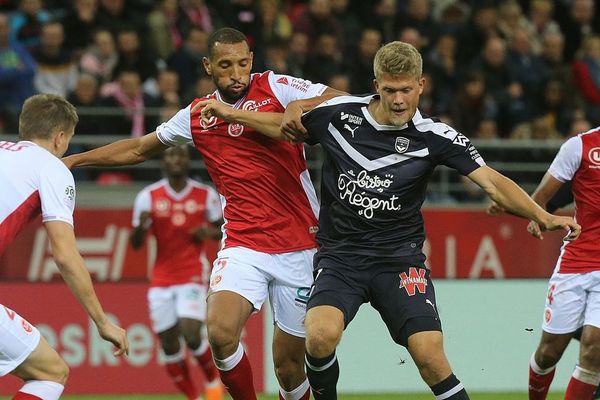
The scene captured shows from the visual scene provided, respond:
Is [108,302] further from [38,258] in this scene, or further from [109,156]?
[109,156]

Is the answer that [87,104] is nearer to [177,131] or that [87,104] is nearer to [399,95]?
[177,131]

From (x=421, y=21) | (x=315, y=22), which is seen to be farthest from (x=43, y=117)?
(x=421, y=21)

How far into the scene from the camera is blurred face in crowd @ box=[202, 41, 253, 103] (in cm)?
774

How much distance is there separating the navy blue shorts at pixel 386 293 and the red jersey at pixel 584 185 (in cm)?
173

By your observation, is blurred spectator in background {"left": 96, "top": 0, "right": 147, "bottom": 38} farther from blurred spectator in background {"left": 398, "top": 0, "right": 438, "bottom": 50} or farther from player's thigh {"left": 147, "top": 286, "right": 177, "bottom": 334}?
player's thigh {"left": 147, "top": 286, "right": 177, "bottom": 334}

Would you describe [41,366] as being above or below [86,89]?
below

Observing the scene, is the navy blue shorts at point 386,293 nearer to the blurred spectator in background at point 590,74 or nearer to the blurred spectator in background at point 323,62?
the blurred spectator in background at point 323,62

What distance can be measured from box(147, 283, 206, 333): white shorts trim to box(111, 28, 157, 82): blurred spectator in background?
4.03m

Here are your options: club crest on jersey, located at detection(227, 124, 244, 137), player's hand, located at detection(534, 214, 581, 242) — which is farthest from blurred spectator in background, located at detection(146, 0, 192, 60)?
player's hand, located at detection(534, 214, 581, 242)

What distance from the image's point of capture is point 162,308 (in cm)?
1138

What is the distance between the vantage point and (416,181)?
23.8 ft

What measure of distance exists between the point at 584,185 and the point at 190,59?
289 inches

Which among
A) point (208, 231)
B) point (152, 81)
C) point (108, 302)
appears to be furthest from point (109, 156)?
point (152, 81)

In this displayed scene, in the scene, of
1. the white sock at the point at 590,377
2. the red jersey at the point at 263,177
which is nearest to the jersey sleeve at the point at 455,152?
the red jersey at the point at 263,177
